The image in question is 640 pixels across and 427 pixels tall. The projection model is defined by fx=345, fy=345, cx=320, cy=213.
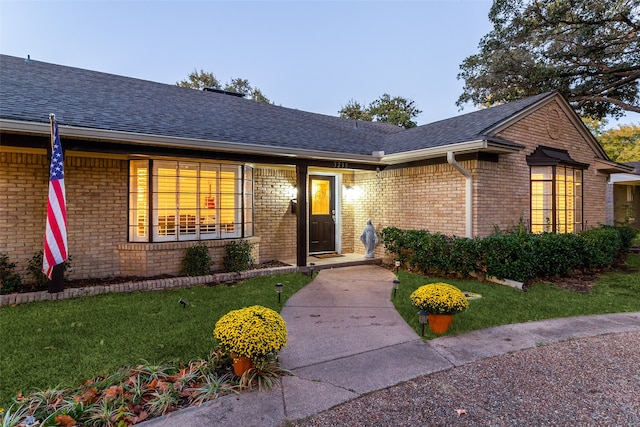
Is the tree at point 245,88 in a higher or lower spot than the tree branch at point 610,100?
higher

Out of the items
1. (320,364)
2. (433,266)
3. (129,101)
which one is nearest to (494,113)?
(433,266)

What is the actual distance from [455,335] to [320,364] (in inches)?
72.7

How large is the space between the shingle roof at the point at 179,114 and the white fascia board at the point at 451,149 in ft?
0.91

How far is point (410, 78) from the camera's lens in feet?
119

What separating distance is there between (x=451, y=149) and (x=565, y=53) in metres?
11.6

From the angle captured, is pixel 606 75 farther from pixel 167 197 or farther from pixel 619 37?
pixel 167 197

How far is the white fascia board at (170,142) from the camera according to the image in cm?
496

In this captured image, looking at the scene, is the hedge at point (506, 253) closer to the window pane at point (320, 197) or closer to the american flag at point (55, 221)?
the window pane at point (320, 197)

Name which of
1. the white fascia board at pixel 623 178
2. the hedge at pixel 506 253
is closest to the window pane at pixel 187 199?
the hedge at pixel 506 253

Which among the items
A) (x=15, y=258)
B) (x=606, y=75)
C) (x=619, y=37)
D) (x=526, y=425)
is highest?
(x=619, y=37)

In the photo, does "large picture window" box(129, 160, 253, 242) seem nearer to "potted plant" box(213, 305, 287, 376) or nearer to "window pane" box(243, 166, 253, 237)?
"window pane" box(243, 166, 253, 237)

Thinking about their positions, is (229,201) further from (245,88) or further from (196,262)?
(245,88)

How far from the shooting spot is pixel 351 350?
148 inches

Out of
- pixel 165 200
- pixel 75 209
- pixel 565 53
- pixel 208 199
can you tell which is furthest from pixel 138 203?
pixel 565 53
